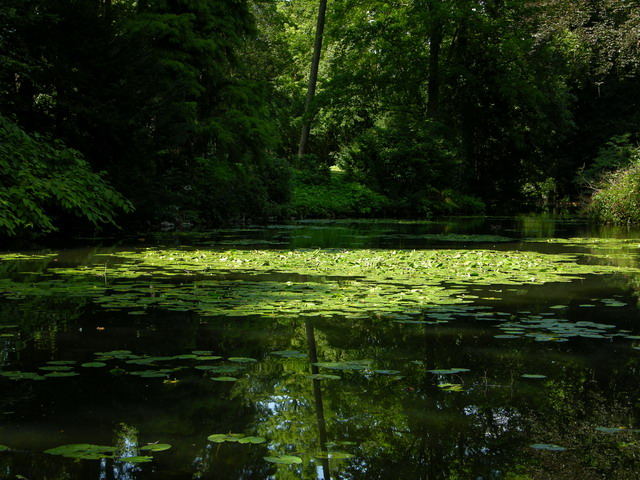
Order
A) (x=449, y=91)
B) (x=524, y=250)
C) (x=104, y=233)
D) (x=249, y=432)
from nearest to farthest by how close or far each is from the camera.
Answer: (x=249, y=432) < (x=524, y=250) < (x=104, y=233) < (x=449, y=91)

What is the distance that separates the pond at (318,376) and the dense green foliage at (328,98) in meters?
5.54

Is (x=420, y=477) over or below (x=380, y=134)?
below

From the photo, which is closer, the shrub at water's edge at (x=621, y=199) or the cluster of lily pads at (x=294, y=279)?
the cluster of lily pads at (x=294, y=279)

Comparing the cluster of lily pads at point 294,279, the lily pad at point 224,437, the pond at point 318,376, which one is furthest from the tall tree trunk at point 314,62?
the lily pad at point 224,437

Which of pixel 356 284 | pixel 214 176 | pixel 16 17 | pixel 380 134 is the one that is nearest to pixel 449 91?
pixel 380 134

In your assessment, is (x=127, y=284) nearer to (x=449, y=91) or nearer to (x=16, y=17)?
(x=16, y=17)

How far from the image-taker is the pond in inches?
101

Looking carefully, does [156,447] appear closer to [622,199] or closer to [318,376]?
[318,376]

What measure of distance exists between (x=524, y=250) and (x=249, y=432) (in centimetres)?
976

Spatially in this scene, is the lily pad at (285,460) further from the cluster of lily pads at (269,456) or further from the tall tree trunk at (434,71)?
the tall tree trunk at (434,71)

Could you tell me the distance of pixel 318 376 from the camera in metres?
3.72

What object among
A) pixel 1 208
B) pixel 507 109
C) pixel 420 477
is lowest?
pixel 420 477

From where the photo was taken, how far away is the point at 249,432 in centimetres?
284

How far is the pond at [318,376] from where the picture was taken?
8.40 feet
